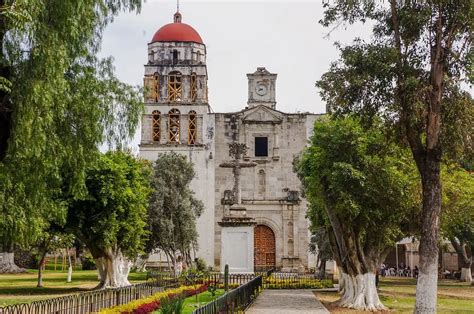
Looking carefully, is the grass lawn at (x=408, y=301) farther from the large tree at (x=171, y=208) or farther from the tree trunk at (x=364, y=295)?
the large tree at (x=171, y=208)

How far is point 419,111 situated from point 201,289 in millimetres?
11815

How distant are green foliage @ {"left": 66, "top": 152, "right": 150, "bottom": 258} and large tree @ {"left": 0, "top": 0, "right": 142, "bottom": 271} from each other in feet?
28.0

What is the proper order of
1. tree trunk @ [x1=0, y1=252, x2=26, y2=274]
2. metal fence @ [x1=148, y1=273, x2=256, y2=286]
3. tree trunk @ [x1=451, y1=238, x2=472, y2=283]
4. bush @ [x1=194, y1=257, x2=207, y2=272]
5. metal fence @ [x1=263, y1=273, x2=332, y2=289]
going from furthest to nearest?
tree trunk @ [x1=0, y1=252, x2=26, y2=274] → bush @ [x1=194, y1=257, x2=207, y2=272] → tree trunk @ [x1=451, y1=238, x2=472, y2=283] → metal fence @ [x1=263, y1=273, x2=332, y2=289] → metal fence @ [x1=148, y1=273, x2=256, y2=286]

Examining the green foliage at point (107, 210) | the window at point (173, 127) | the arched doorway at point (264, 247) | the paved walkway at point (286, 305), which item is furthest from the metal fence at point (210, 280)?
the window at point (173, 127)

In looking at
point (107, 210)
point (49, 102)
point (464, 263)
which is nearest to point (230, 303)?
point (49, 102)

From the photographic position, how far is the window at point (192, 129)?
1604 inches

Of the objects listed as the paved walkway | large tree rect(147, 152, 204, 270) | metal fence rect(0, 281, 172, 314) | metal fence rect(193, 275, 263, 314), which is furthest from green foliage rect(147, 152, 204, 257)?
metal fence rect(193, 275, 263, 314)

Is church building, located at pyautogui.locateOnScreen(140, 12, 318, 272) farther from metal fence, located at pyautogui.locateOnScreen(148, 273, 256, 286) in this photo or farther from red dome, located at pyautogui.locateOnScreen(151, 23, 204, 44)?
metal fence, located at pyautogui.locateOnScreen(148, 273, 256, 286)

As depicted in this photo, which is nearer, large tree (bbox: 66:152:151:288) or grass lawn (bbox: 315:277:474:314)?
grass lawn (bbox: 315:277:474:314)

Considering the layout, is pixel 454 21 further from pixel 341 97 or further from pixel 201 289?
pixel 201 289

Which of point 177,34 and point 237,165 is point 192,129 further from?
point 237,165

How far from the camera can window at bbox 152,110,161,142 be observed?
40.5 metres

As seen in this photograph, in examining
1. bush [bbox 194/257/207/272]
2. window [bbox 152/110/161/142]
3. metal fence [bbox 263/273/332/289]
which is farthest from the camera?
window [bbox 152/110/161/142]

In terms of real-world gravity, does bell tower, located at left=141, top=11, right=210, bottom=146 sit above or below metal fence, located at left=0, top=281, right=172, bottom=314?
above
